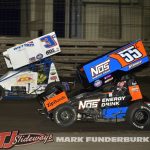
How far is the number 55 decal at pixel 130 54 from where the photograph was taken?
30.4ft

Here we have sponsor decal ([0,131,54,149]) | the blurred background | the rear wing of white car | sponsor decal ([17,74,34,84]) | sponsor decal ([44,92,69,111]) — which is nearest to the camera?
sponsor decal ([0,131,54,149])

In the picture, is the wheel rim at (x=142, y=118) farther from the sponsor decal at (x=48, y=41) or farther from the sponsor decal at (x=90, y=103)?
the sponsor decal at (x=48, y=41)

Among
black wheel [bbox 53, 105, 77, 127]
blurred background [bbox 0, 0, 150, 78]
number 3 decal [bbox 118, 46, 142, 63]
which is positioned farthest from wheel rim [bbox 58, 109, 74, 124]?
blurred background [bbox 0, 0, 150, 78]

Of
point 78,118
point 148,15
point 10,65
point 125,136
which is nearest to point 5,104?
point 10,65

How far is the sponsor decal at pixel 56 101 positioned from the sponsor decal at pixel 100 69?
24.7 inches

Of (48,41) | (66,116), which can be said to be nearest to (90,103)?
(66,116)

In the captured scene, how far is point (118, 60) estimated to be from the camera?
927 cm

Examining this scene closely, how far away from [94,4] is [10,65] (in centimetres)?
574

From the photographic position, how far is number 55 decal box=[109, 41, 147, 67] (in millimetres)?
9273

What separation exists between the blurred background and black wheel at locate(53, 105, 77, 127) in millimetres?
8078

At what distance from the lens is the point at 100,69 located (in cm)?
927

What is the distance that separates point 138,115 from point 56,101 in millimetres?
1452

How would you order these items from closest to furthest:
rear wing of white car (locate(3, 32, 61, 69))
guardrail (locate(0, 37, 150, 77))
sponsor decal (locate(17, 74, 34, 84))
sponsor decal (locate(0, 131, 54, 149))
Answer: sponsor decal (locate(0, 131, 54, 149)), rear wing of white car (locate(3, 32, 61, 69)), sponsor decal (locate(17, 74, 34, 84)), guardrail (locate(0, 37, 150, 77))

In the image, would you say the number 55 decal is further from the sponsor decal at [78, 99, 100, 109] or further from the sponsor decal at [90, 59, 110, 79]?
the sponsor decal at [78, 99, 100, 109]
